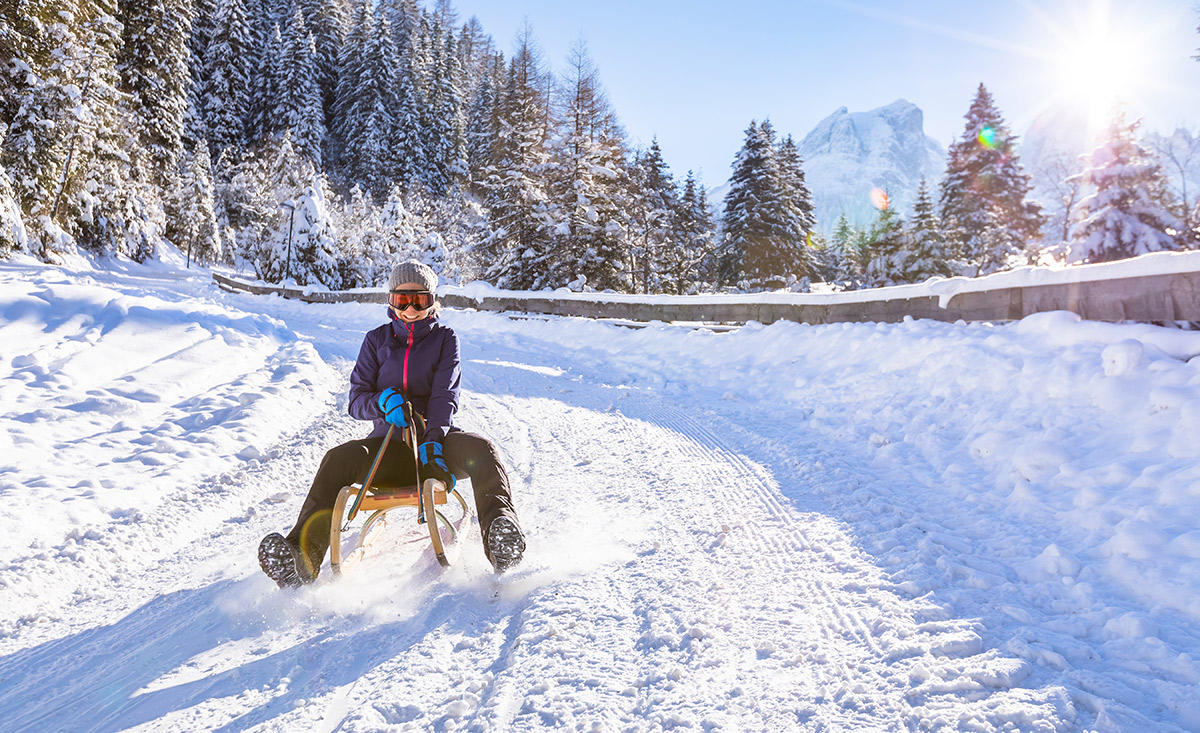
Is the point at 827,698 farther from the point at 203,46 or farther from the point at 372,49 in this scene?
the point at 203,46

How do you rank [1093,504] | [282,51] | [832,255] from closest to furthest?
[1093,504], [282,51], [832,255]

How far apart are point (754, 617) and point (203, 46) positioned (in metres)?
69.7

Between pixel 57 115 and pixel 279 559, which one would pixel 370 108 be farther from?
pixel 279 559

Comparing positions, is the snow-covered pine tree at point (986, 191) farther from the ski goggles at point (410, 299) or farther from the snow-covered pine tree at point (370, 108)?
the snow-covered pine tree at point (370, 108)

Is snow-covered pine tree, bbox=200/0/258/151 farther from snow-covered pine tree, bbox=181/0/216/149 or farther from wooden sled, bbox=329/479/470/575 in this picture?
wooden sled, bbox=329/479/470/575

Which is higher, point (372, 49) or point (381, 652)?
point (372, 49)

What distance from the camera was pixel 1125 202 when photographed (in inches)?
715

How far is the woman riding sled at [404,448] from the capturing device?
282 cm

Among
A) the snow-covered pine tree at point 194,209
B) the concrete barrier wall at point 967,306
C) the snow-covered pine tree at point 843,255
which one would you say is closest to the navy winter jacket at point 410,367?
the concrete barrier wall at point 967,306

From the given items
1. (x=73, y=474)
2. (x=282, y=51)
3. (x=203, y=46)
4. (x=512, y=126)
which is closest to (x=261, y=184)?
(x=282, y=51)

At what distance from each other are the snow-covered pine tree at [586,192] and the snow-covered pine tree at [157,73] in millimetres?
29696

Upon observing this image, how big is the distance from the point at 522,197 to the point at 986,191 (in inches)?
1008

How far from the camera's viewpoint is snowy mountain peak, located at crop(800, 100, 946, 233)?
171250 millimetres

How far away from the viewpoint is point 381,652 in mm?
2350
